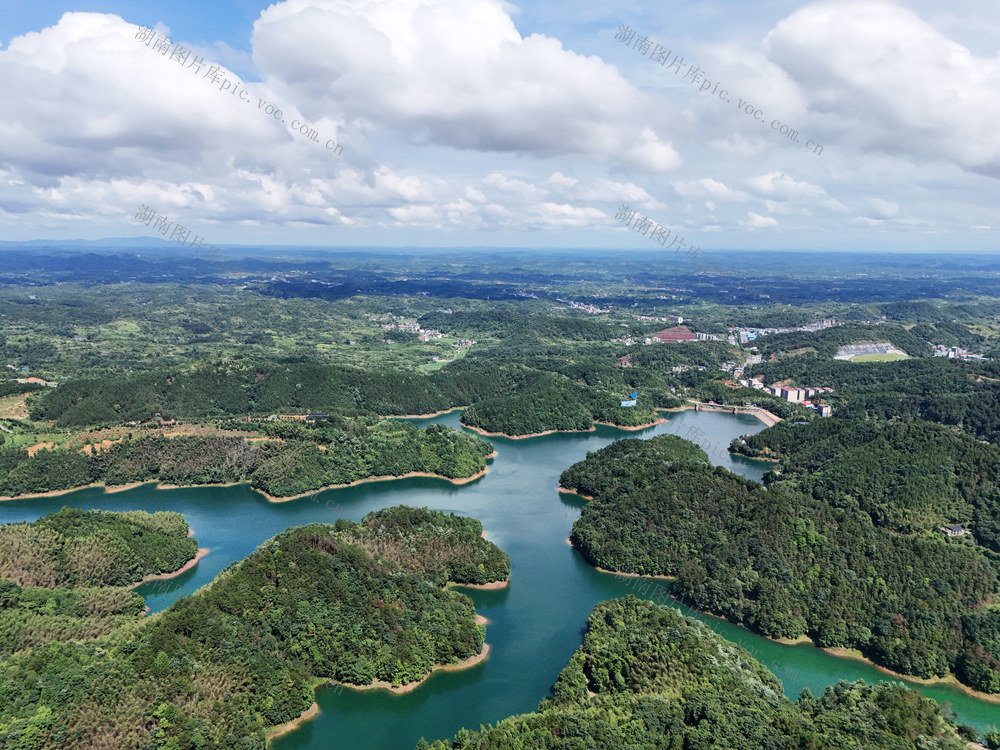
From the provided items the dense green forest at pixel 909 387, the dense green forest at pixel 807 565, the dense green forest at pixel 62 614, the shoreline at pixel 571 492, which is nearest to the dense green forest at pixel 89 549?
the dense green forest at pixel 62 614

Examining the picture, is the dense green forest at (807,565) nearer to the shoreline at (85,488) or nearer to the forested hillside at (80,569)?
the forested hillside at (80,569)

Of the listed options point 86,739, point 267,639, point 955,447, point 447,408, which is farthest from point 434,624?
point 447,408

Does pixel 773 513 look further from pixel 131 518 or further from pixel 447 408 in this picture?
pixel 447 408

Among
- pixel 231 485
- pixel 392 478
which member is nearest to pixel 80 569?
pixel 231 485

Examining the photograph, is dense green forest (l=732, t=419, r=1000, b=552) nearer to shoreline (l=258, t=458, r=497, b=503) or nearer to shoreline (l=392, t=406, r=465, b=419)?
shoreline (l=258, t=458, r=497, b=503)

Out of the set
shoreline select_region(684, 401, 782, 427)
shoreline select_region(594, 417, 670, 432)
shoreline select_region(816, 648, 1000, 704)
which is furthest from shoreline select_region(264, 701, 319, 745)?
shoreline select_region(684, 401, 782, 427)
